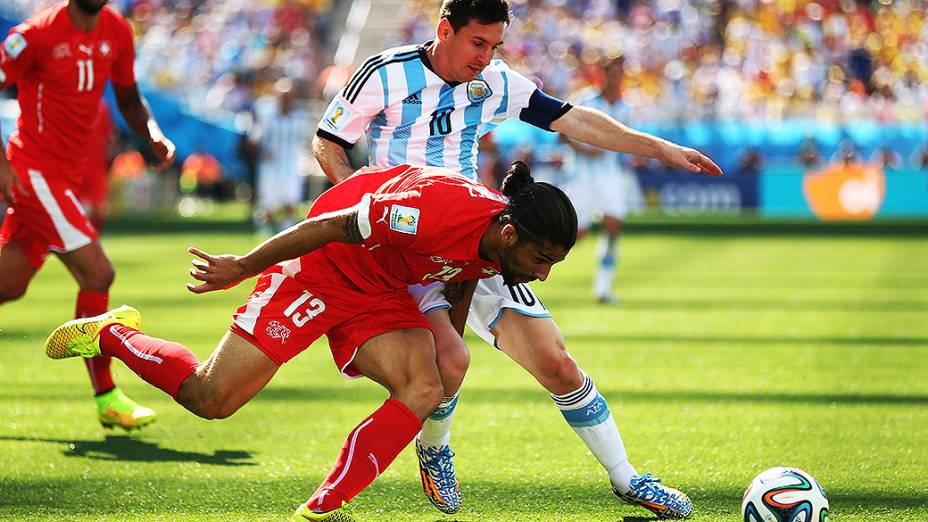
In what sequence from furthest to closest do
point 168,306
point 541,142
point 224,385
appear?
point 541,142, point 168,306, point 224,385

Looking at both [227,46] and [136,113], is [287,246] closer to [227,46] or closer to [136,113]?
[136,113]

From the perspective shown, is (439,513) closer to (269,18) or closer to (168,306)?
(168,306)

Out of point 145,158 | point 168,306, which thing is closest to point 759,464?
point 168,306

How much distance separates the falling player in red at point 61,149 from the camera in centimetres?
659

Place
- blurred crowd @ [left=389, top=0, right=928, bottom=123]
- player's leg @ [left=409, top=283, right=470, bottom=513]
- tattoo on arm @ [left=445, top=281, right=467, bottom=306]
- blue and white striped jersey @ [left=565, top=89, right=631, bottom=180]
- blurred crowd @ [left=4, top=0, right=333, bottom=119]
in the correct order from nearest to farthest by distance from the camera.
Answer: player's leg @ [left=409, top=283, right=470, bottom=513] → tattoo on arm @ [left=445, top=281, right=467, bottom=306] → blue and white striped jersey @ [left=565, top=89, right=631, bottom=180] → blurred crowd @ [left=389, top=0, right=928, bottom=123] → blurred crowd @ [left=4, top=0, right=333, bottom=119]

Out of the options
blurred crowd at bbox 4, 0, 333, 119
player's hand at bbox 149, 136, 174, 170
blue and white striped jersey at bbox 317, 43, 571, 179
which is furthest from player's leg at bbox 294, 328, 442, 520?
blurred crowd at bbox 4, 0, 333, 119

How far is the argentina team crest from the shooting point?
17.5 feet

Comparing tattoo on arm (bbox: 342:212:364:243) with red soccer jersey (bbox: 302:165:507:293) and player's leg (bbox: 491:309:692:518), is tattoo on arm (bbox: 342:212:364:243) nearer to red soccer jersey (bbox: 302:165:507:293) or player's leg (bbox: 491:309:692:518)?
red soccer jersey (bbox: 302:165:507:293)

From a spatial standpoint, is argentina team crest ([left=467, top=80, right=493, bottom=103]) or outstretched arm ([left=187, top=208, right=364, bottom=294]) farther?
argentina team crest ([left=467, top=80, right=493, bottom=103])

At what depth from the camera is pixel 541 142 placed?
1035 inches

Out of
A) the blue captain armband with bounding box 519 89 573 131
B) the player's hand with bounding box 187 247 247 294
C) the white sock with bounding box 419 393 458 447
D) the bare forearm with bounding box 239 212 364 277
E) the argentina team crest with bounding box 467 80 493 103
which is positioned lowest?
the white sock with bounding box 419 393 458 447

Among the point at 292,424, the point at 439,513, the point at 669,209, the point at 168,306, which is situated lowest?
the point at 669,209

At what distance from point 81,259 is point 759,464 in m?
3.62

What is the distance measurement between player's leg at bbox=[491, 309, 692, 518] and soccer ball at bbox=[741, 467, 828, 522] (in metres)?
0.34
